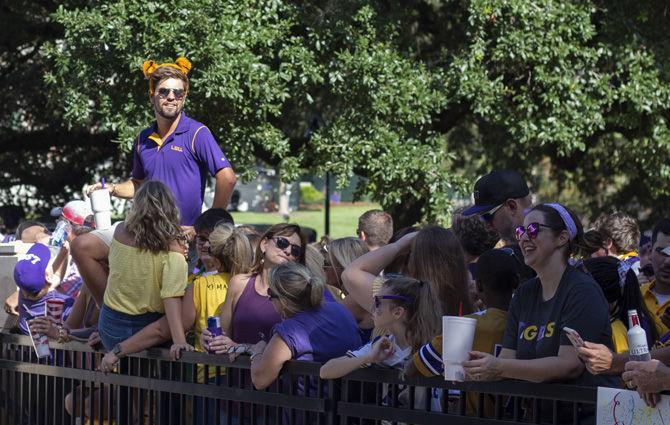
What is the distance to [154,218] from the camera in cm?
668

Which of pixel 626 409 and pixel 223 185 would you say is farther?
pixel 223 185

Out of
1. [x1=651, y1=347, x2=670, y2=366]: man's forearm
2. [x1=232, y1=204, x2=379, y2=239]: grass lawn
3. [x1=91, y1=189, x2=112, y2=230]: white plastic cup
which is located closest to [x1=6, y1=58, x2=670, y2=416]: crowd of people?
[x1=651, y1=347, x2=670, y2=366]: man's forearm

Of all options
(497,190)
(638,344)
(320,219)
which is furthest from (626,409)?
(320,219)

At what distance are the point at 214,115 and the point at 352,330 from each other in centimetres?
911

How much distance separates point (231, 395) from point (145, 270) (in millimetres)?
1074

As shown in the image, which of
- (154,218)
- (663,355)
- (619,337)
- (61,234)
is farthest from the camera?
(61,234)

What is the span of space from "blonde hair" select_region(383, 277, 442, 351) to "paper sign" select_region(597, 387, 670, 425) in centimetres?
114

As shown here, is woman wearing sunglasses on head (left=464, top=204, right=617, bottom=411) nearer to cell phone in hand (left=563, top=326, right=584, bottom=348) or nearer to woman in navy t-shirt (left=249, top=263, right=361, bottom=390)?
cell phone in hand (left=563, top=326, right=584, bottom=348)

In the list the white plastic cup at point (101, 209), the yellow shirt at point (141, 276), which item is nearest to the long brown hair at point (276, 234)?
the yellow shirt at point (141, 276)

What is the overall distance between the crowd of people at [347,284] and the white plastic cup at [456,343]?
0.04 meters

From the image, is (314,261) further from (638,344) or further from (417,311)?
(638,344)

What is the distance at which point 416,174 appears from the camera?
15062mm

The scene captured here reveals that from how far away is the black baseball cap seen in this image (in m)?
6.31

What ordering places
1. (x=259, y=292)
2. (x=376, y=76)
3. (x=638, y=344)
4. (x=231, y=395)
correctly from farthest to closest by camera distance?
(x=376, y=76), (x=259, y=292), (x=231, y=395), (x=638, y=344)
